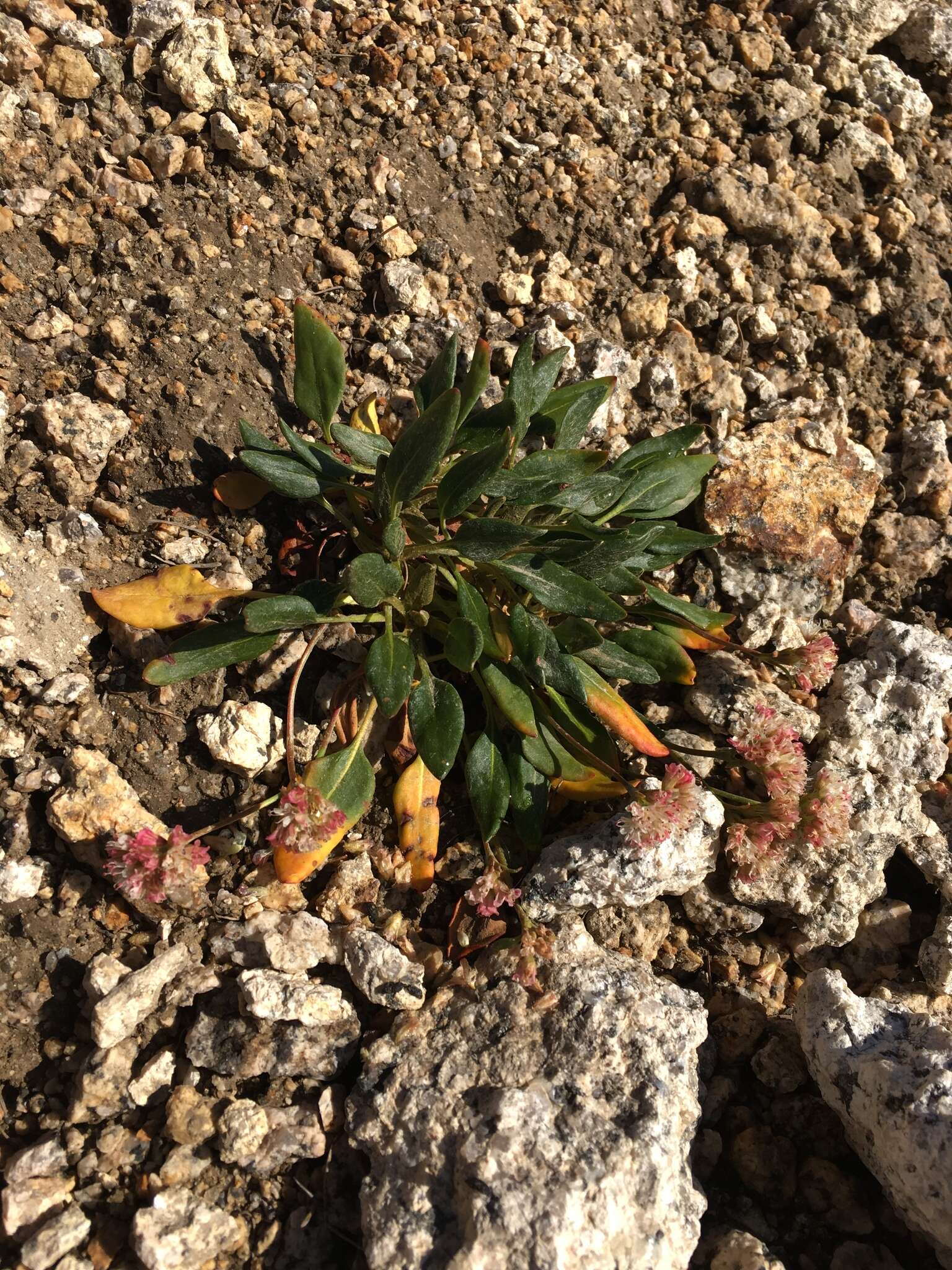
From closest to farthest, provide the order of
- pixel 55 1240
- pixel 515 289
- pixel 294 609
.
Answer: pixel 55 1240 → pixel 294 609 → pixel 515 289

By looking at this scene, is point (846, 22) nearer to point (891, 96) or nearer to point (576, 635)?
point (891, 96)

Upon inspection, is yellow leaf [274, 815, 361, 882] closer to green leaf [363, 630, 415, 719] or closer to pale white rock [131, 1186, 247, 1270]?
green leaf [363, 630, 415, 719]

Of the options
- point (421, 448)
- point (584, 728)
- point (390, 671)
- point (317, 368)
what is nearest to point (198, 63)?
point (317, 368)

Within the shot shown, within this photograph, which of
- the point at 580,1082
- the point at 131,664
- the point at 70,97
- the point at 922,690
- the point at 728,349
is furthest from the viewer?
the point at 728,349

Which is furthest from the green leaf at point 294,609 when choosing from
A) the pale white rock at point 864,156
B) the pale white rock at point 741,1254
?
the pale white rock at point 864,156

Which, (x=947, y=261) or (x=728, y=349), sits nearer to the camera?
(x=728, y=349)

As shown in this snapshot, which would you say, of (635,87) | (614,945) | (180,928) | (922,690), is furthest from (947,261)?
(180,928)

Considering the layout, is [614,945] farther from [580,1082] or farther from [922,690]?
[922,690]
